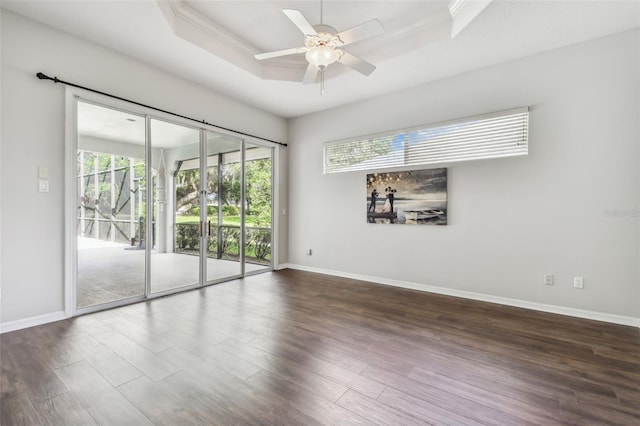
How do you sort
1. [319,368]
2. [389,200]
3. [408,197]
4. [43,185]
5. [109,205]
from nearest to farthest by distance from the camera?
[319,368] < [43,185] < [109,205] < [408,197] < [389,200]

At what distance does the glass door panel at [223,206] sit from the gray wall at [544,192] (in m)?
2.42

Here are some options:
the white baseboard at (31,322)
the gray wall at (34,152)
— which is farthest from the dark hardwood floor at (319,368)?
the gray wall at (34,152)

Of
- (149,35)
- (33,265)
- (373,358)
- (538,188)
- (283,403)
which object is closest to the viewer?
(283,403)

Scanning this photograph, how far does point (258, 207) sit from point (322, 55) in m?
3.47

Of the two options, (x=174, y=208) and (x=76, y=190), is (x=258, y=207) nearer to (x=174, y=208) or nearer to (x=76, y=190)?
(x=174, y=208)

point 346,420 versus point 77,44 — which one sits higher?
point 77,44

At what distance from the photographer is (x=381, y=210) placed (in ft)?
16.0

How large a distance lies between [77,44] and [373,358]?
4.53 metres

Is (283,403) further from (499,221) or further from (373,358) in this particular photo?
(499,221)

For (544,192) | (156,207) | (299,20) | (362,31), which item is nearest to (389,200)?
(544,192)

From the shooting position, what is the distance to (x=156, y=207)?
418 centimetres

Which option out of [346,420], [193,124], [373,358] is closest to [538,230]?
[373,358]

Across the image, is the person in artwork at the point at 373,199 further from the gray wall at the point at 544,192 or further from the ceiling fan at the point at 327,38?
the ceiling fan at the point at 327,38

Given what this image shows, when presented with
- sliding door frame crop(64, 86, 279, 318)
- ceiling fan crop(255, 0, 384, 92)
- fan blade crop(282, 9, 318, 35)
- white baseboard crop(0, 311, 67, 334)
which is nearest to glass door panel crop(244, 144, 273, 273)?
sliding door frame crop(64, 86, 279, 318)
